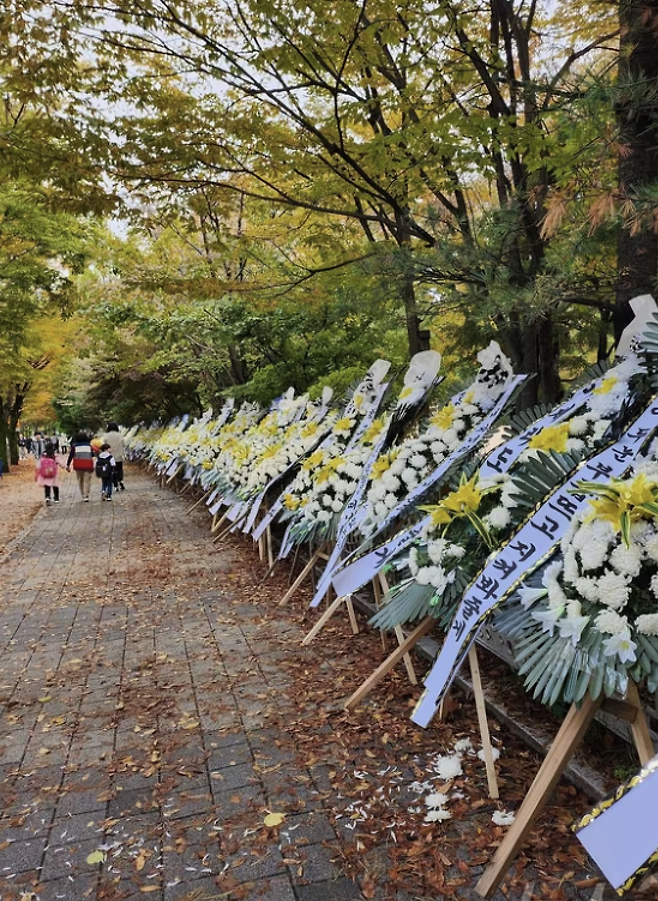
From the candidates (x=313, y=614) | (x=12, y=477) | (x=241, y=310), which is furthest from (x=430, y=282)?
(x=12, y=477)

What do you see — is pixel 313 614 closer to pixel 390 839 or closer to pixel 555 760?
pixel 390 839

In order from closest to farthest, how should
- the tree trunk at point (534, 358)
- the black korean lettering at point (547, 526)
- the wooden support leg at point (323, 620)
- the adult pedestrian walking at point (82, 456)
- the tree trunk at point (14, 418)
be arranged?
the black korean lettering at point (547, 526), the wooden support leg at point (323, 620), the tree trunk at point (534, 358), the adult pedestrian walking at point (82, 456), the tree trunk at point (14, 418)

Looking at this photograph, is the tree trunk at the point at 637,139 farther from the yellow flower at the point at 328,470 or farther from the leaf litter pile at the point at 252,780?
the leaf litter pile at the point at 252,780

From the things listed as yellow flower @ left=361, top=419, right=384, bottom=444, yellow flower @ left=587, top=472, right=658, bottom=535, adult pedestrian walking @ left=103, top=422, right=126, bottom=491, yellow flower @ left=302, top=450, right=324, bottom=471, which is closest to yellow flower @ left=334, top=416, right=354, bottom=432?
yellow flower @ left=302, top=450, right=324, bottom=471

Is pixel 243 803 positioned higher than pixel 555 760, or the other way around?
pixel 555 760

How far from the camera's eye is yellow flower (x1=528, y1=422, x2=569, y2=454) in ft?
9.84

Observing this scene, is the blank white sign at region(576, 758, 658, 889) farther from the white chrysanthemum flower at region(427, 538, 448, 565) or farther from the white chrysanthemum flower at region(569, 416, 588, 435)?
the white chrysanthemum flower at region(569, 416, 588, 435)

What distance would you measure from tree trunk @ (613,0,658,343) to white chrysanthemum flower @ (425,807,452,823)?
2.55 m

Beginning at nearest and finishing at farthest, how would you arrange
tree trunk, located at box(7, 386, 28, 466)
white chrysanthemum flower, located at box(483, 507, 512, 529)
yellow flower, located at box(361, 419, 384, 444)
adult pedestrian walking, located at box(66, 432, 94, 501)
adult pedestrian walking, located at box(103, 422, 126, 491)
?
white chrysanthemum flower, located at box(483, 507, 512, 529), yellow flower, located at box(361, 419, 384, 444), adult pedestrian walking, located at box(66, 432, 94, 501), adult pedestrian walking, located at box(103, 422, 126, 491), tree trunk, located at box(7, 386, 28, 466)

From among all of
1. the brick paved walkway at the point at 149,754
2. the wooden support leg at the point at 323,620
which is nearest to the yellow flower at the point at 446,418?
the wooden support leg at the point at 323,620

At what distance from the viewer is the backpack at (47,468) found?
13.5 metres

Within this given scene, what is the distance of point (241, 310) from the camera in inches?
396

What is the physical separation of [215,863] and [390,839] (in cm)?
66

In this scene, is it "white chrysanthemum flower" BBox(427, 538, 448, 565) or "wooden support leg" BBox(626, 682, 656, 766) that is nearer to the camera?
"wooden support leg" BBox(626, 682, 656, 766)
